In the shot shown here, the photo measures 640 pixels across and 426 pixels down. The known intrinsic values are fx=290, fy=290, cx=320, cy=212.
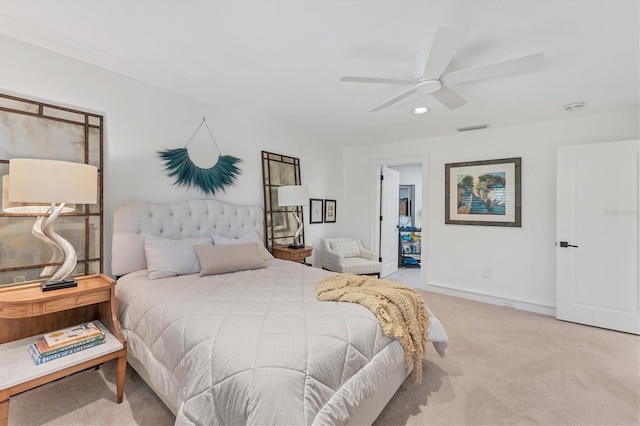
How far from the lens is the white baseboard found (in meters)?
3.58

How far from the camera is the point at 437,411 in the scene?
1778 mm

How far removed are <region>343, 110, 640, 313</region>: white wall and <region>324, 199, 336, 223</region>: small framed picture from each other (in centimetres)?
124

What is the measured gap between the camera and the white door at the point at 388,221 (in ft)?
17.1

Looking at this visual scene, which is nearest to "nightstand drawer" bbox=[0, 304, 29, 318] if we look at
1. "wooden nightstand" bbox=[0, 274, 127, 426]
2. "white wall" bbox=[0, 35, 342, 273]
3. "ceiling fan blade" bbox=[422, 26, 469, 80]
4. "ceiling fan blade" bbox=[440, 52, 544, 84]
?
"wooden nightstand" bbox=[0, 274, 127, 426]

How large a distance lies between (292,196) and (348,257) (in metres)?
1.65

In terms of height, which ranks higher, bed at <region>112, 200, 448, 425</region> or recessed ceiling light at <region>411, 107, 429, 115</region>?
recessed ceiling light at <region>411, 107, 429, 115</region>

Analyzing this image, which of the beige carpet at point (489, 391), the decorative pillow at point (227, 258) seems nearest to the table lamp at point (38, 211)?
the beige carpet at point (489, 391)

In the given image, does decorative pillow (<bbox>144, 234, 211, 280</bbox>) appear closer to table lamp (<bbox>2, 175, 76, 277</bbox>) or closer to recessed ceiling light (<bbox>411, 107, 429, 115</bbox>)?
table lamp (<bbox>2, 175, 76, 277</bbox>)

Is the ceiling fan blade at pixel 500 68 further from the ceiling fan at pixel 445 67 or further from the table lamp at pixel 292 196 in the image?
the table lamp at pixel 292 196

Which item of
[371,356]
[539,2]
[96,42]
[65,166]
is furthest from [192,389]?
[539,2]

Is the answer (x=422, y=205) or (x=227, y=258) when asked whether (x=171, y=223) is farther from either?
(x=422, y=205)

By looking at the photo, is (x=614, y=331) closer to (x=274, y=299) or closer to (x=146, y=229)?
(x=274, y=299)

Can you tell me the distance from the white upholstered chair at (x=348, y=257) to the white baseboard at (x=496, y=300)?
98 cm

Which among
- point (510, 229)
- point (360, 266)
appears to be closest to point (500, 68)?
point (510, 229)
